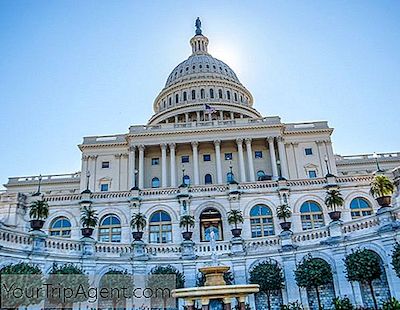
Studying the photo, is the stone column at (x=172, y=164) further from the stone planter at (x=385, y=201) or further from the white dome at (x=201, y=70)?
the stone planter at (x=385, y=201)

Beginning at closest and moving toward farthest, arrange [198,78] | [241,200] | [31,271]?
[31,271] < [241,200] < [198,78]

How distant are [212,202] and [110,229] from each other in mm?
12270

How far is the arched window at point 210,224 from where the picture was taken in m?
46.2

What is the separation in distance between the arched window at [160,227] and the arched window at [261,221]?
9.55m

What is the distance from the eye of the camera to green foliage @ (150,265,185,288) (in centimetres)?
3300

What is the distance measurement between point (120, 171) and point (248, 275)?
44.9m

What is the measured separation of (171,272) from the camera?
3328 cm

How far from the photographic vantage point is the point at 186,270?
34.8 meters

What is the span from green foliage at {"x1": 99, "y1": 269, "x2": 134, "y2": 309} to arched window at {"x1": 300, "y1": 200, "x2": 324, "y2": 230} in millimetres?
22900

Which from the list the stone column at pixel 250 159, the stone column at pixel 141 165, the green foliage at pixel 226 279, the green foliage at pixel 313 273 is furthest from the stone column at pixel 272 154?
the green foliage at pixel 313 273

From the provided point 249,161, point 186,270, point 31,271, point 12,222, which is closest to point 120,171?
point 249,161

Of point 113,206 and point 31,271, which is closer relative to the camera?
point 31,271

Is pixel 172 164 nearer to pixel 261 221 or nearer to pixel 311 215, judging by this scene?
pixel 261 221

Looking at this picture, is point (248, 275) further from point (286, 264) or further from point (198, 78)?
point (198, 78)
